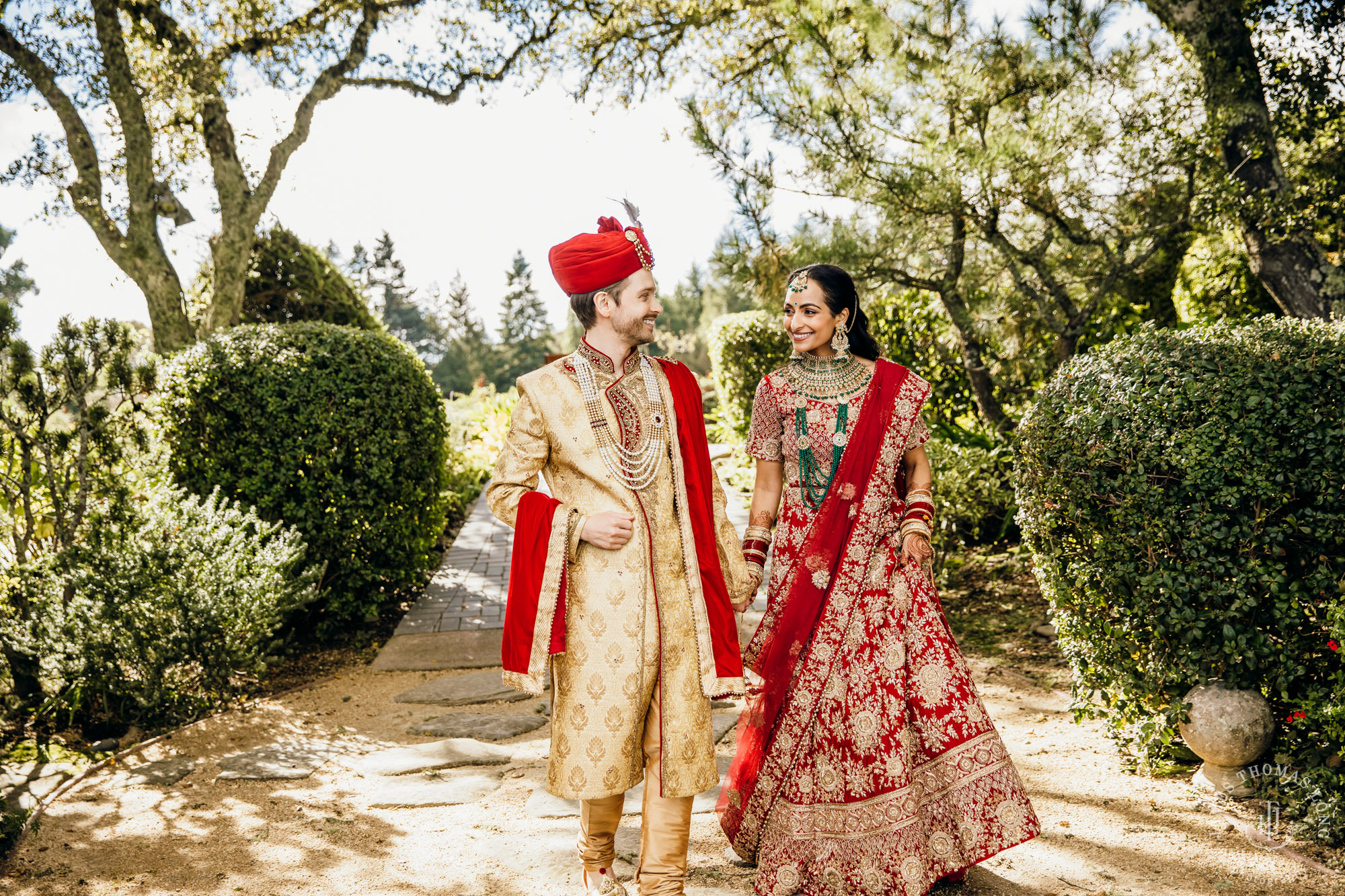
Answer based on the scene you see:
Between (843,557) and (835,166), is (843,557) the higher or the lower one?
the lower one

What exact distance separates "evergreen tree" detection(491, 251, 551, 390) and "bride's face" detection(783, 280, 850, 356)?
4665 centimetres

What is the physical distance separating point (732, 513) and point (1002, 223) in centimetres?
451

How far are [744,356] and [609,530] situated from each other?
9.96 metres

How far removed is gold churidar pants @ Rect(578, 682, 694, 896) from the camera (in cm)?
231

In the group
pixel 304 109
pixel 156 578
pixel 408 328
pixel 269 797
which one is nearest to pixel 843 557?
pixel 269 797

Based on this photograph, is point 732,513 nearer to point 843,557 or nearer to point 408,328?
point 843,557

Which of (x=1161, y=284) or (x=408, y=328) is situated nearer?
(x=1161, y=284)

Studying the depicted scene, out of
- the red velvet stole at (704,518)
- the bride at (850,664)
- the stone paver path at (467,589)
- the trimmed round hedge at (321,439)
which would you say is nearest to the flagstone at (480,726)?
the stone paver path at (467,589)

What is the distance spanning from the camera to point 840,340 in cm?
288

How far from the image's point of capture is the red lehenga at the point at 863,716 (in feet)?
8.27

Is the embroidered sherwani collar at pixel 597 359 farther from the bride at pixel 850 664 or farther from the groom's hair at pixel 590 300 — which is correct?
the bride at pixel 850 664

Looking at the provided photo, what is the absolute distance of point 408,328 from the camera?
6184 cm

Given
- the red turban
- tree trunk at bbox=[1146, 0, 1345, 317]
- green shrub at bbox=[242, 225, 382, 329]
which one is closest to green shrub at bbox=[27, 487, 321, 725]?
the red turban

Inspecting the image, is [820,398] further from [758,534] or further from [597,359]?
[597,359]
